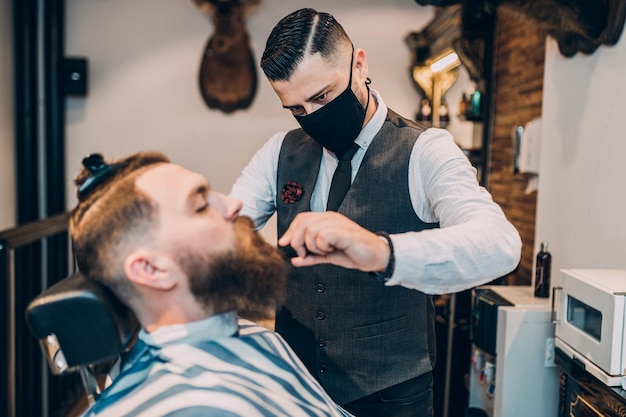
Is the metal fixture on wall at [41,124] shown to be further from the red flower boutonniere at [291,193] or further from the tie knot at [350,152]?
the tie knot at [350,152]

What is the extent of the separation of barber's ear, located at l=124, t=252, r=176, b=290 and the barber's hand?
11.7 inches

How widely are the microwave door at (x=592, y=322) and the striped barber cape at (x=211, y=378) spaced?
93 cm

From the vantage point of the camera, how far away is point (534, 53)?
130 inches

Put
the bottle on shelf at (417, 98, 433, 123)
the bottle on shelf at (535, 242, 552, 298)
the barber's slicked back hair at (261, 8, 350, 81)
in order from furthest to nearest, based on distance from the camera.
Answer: the bottle on shelf at (417, 98, 433, 123) → the bottle on shelf at (535, 242, 552, 298) → the barber's slicked back hair at (261, 8, 350, 81)

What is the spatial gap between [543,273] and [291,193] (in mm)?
1498

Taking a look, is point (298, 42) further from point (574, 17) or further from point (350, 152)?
point (574, 17)

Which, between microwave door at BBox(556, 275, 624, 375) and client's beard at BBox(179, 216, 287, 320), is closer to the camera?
client's beard at BBox(179, 216, 287, 320)

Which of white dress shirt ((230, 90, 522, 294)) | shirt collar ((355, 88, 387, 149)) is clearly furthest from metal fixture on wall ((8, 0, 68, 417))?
shirt collar ((355, 88, 387, 149))

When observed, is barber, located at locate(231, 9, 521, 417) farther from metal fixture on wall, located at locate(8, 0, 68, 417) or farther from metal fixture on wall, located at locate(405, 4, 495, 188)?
A: metal fixture on wall, located at locate(8, 0, 68, 417)

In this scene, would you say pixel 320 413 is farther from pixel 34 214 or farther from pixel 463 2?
A: pixel 34 214

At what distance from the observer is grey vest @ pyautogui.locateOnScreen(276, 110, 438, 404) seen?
1656 mm

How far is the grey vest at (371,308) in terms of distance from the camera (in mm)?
1656

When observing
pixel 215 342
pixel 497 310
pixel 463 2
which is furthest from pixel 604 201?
pixel 215 342

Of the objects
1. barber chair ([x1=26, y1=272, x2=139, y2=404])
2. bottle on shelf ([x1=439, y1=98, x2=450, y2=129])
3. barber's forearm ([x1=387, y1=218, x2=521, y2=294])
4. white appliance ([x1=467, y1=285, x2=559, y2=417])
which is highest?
bottle on shelf ([x1=439, y1=98, x2=450, y2=129])
